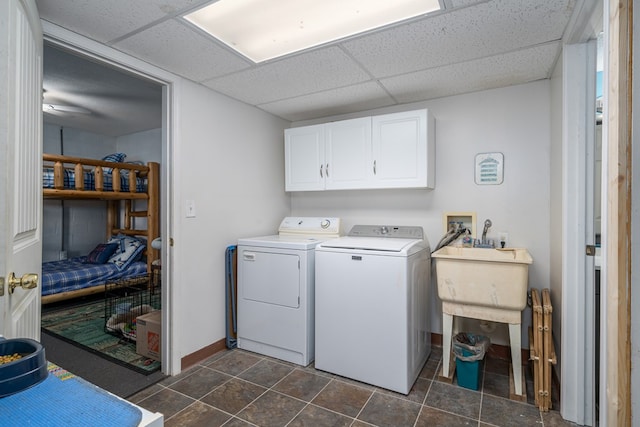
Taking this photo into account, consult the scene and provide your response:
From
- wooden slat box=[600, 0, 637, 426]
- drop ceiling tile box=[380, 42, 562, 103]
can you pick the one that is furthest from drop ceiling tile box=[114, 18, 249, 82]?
wooden slat box=[600, 0, 637, 426]

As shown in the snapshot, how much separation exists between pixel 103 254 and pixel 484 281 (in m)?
4.69

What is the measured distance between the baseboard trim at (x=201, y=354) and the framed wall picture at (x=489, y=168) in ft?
8.17

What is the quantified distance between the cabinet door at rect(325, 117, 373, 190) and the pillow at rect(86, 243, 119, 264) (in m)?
3.48

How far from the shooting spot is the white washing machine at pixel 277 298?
2.44 m

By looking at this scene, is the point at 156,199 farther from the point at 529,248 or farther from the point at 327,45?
the point at 529,248

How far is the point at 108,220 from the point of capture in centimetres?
516

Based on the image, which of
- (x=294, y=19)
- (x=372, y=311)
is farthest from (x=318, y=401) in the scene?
(x=294, y=19)

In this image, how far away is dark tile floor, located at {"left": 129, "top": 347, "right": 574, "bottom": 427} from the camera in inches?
71.3

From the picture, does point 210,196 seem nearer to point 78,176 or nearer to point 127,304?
point 127,304

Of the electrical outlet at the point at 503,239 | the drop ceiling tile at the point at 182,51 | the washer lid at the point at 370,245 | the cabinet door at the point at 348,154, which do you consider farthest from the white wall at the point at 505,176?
the drop ceiling tile at the point at 182,51

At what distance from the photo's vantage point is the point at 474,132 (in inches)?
104

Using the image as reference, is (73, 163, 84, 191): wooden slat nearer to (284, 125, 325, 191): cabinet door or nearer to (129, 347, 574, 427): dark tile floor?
(284, 125, 325, 191): cabinet door

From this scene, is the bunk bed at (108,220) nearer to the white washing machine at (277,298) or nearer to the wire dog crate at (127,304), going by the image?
the wire dog crate at (127,304)

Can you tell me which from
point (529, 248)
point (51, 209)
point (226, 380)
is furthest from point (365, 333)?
point (51, 209)
